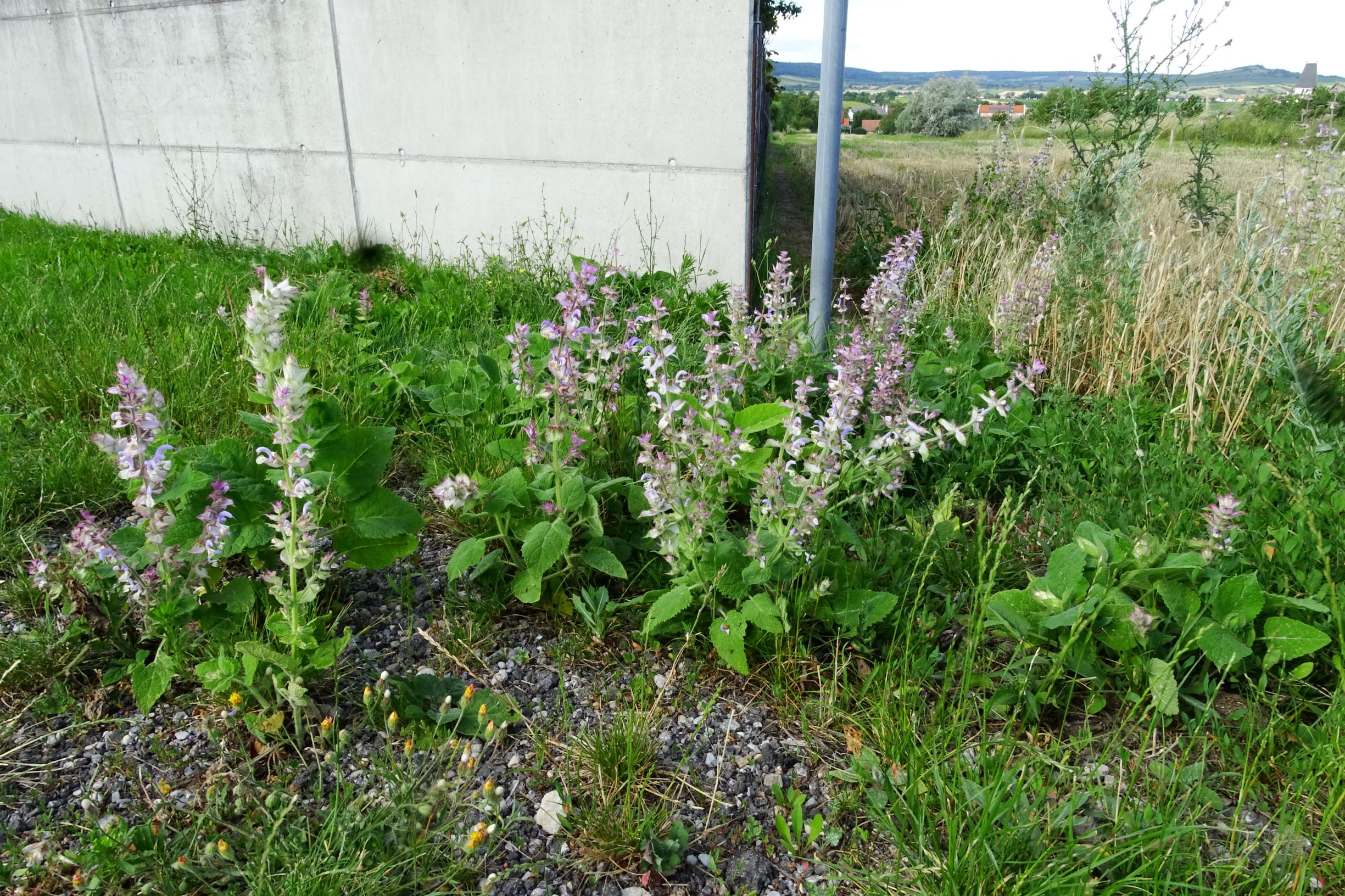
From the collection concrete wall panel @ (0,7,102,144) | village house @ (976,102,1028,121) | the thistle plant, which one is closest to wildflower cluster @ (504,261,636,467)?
the thistle plant

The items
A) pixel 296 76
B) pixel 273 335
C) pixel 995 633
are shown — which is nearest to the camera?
pixel 273 335

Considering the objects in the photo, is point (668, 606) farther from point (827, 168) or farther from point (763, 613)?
point (827, 168)

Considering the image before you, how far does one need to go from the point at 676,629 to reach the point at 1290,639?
4.42ft

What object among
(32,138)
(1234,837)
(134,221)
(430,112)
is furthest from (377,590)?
(32,138)

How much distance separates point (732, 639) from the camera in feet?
6.25

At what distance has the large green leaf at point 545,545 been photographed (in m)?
1.99

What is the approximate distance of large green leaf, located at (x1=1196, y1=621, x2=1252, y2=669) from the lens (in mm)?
1789

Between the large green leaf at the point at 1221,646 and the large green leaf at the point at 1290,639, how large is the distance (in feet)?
0.17

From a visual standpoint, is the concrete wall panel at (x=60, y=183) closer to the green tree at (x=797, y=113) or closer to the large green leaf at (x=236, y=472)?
the large green leaf at (x=236, y=472)

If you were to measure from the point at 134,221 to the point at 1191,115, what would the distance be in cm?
761

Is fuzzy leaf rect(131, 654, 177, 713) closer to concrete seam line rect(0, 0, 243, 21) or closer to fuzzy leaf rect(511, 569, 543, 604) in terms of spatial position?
fuzzy leaf rect(511, 569, 543, 604)

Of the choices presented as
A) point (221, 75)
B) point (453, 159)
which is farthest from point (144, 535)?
point (221, 75)

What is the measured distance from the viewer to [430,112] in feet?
17.0

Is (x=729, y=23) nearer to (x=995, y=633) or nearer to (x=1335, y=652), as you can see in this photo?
(x=995, y=633)
